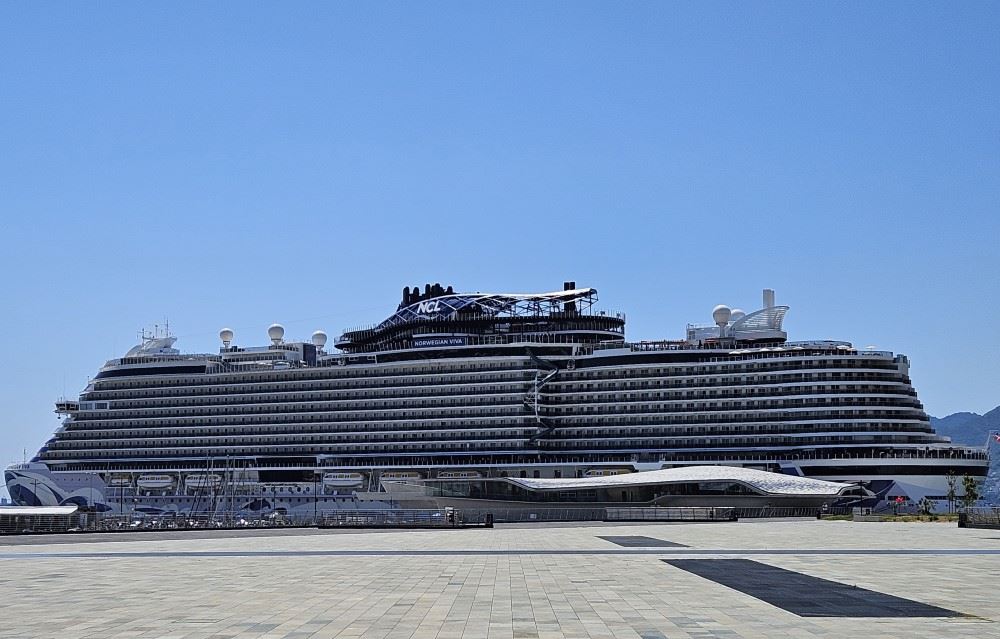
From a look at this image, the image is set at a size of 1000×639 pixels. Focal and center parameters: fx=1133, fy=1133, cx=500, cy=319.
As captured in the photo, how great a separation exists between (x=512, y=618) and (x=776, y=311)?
309 feet

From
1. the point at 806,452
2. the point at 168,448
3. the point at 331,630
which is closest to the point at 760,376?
the point at 806,452

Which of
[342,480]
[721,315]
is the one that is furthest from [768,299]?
[342,480]

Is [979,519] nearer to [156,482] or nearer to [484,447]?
[484,447]

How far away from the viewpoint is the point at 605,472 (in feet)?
349

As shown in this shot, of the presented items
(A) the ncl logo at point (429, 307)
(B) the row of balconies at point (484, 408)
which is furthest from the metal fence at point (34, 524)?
(A) the ncl logo at point (429, 307)

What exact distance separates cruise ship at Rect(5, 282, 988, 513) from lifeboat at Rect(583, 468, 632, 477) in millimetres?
218

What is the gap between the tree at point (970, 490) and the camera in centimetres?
8962

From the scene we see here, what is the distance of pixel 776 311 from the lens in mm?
110125

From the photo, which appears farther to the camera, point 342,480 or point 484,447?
point 342,480

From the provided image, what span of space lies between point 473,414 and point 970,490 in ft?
155

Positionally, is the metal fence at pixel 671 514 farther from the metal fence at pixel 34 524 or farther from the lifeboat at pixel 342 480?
the lifeboat at pixel 342 480

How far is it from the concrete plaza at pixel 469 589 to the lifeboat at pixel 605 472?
197 feet

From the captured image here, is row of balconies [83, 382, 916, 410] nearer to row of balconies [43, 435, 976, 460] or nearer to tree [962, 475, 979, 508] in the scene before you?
row of balconies [43, 435, 976, 460]

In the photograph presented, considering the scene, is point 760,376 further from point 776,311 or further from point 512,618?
point 512,618
